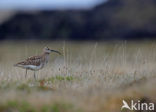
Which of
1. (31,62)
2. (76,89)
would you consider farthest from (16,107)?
(31,62)

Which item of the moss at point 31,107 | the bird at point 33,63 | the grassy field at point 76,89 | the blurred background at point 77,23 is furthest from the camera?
the blurred background at point 77,23

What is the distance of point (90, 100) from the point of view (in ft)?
43.4

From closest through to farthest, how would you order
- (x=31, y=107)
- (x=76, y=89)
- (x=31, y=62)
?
(x=31, y=107)
(x=76, y=89)
(x=31, y=62)

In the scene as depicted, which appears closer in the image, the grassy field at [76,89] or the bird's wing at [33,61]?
the grassy field at [76,89]

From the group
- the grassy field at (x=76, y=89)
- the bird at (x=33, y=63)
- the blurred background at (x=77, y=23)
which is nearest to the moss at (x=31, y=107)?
the grassy field at (x=76, y=89)

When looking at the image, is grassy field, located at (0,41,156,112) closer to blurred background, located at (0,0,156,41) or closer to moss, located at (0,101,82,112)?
moss, located at (0,101,82,112)

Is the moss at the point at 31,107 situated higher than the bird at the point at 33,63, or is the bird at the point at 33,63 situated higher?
the bird at the point at 33,63

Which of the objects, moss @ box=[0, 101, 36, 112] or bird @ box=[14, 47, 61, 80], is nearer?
moss @ box=[0, 101, 36, 112]

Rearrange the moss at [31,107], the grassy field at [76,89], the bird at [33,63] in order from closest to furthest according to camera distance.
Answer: the moss at [31,107], the grassy field at [76,89], the bird at [33,63]

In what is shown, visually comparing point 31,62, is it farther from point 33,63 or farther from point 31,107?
point 31,107

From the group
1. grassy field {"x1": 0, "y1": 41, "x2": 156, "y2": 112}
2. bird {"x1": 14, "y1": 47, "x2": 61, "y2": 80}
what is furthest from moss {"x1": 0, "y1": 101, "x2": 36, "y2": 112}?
bird {"x1": 14, "y1": 47, "x2": 61, "y2": 80}

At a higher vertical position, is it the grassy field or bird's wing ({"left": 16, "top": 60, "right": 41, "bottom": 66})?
bird's wing ({"left": 16, "top": 60, "right": 41, "bottom": 66})

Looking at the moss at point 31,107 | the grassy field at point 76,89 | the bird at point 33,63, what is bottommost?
the moss at point 31,107

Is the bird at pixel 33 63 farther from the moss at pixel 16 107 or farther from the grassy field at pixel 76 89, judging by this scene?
the moss at pixel 16 107
